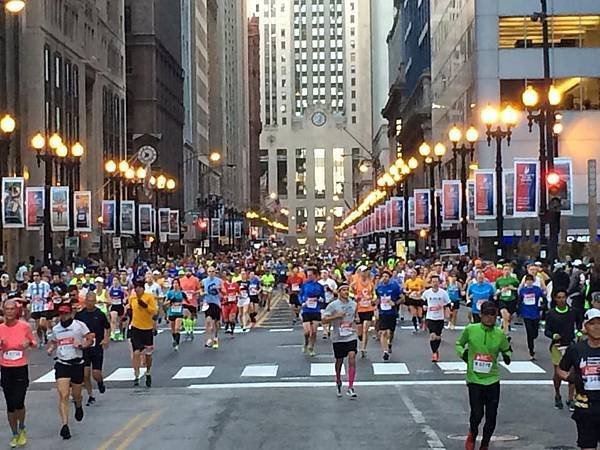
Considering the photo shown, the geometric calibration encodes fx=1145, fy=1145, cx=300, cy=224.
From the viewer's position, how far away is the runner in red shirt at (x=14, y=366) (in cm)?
1382

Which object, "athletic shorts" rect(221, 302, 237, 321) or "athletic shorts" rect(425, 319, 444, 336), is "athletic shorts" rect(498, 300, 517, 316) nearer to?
"athletic shorts" rect(425, 319, 444, 336)

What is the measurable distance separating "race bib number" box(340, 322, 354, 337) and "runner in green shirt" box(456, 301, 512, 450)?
19.0ft

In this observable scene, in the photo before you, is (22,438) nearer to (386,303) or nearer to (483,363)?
(483,363)

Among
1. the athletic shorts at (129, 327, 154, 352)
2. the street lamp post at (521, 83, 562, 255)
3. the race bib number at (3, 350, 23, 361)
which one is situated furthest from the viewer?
the street lamp post at (521, 83, 562, 255)

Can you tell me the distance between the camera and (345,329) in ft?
59.1

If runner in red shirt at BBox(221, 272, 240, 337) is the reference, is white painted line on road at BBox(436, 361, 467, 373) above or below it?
Result: below

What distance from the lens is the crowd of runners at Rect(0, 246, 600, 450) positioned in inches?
469

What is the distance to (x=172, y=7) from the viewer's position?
114 metres

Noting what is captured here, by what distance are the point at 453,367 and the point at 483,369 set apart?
10.2 m

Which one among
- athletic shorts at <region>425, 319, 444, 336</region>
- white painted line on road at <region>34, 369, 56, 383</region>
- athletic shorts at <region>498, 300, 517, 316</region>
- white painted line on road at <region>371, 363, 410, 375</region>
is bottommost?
white painted line on road at <region>34, 369, 56, 383</region>

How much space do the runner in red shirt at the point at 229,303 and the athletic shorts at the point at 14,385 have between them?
1596 cm

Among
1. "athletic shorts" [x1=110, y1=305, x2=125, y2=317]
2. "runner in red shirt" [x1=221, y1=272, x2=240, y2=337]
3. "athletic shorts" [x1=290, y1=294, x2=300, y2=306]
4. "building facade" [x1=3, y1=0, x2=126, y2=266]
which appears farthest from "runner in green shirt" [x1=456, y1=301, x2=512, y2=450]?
"building facade" [x1=3, y1=0, x2=126, y2=266]

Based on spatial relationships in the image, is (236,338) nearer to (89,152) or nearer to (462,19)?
(462,19)

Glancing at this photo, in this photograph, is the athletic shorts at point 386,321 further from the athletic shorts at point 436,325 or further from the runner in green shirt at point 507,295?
the runner in green shirt at point 507,295
